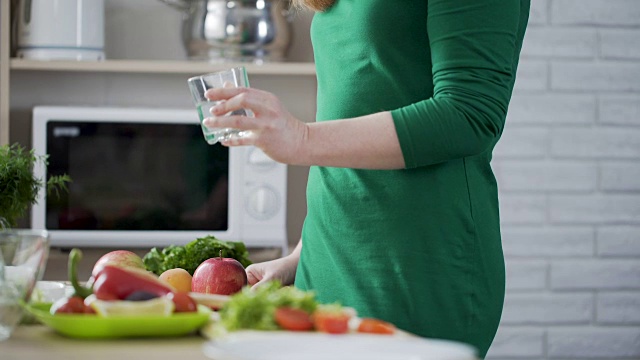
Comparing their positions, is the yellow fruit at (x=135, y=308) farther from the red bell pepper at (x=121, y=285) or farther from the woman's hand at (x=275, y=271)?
the woman's hand at (x=275, y=271)

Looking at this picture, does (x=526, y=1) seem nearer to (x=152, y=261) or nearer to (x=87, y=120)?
(x=152, y=261)

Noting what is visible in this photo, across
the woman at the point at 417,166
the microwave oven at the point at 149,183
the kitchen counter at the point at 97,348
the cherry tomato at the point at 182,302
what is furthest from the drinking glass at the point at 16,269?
the microwave oven at the point at 149,183

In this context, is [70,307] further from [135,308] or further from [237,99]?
[237,99]

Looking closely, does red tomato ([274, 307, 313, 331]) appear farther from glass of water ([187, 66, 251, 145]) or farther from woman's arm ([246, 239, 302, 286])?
woman's arm ([246, 239, 302, 286])

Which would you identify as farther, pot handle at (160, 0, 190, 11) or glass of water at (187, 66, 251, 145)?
pot handle at (160, 0, 190, 11)

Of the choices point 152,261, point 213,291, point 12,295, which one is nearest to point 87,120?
point 152,261

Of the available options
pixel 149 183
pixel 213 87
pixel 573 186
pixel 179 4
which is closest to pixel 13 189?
pixel 213 87

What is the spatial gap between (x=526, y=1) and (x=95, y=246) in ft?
4.90

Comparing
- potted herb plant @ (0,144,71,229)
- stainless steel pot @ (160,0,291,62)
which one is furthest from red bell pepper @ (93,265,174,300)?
stainless steel pot @ (160,0,291,62)

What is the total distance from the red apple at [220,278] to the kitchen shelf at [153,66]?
1206mm

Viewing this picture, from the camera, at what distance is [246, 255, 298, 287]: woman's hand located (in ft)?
4.39

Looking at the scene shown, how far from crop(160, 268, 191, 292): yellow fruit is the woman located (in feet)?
0.51

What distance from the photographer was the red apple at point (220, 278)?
1.25m

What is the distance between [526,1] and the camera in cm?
117
